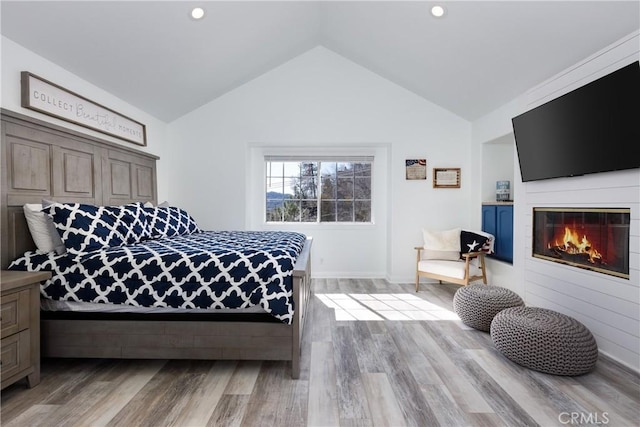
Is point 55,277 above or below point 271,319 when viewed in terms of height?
above

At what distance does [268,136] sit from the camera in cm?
469

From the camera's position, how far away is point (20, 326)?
6.08 feet

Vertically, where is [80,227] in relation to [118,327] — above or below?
above

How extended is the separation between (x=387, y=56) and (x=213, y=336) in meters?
3.61

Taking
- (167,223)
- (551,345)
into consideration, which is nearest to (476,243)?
(551,345)

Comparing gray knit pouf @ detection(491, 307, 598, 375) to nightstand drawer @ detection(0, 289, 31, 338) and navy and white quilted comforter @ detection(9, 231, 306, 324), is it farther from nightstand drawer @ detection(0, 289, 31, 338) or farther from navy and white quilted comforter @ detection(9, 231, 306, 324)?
nightstand drawer @ detection(0, 289, 31, 338)

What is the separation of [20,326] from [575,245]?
3981 millimetres

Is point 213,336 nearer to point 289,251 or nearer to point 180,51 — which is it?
Answer: point 289,251

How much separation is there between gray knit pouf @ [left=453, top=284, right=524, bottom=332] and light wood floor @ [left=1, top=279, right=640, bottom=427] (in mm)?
206

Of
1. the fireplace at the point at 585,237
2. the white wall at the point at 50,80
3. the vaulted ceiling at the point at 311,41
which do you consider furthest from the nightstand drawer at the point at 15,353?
the fireplace at the point at 585,237

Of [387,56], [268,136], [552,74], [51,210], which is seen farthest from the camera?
[268,136]

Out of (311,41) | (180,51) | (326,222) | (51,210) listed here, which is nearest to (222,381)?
(51,210)

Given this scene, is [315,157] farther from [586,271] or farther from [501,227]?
[586,271]

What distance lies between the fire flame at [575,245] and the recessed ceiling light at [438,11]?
85.5 inches
